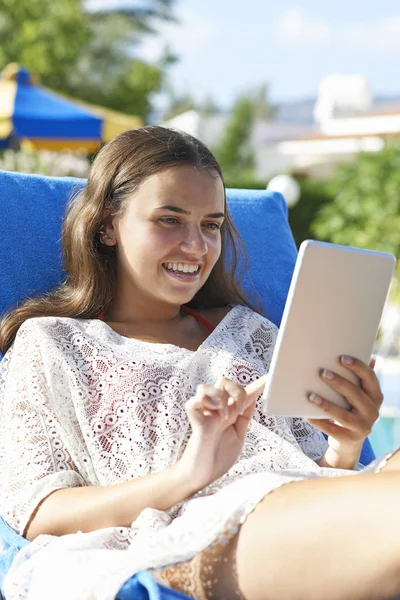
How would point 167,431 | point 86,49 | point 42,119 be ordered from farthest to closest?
1. point 86,49
2. point 42,119
3. point 167,431

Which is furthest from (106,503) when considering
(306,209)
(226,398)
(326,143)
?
(326,143)

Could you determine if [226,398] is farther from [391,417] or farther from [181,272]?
[391,417]

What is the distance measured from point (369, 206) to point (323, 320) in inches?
448

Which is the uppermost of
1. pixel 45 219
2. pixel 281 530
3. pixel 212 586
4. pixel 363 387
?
Result: pixel 45 219

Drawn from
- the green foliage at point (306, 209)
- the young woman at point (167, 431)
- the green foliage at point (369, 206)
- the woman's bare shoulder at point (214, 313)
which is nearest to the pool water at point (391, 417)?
the woman's bare shoulder at point (214, 313)

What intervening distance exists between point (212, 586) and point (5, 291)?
1295 mm

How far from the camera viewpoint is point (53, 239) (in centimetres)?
298

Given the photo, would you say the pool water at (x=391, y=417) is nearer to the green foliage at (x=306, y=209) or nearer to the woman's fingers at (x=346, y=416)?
the woman's fingers at (x=346, y=416)

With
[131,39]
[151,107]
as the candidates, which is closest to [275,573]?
[151,107]

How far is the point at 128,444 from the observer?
2.29 metres

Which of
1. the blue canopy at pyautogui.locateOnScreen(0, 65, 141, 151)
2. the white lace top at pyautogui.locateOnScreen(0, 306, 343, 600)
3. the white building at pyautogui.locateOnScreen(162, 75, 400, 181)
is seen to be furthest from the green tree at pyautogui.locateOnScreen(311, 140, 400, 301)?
the white lace top at pyautogui.locateOnScreen(0, 306, 343, 600)

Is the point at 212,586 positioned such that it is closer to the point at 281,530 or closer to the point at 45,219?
the point at 281,530

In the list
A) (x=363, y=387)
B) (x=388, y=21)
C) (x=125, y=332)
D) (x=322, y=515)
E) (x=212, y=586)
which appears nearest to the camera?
(x=322, y=515)

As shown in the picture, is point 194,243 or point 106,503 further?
point 194,243
